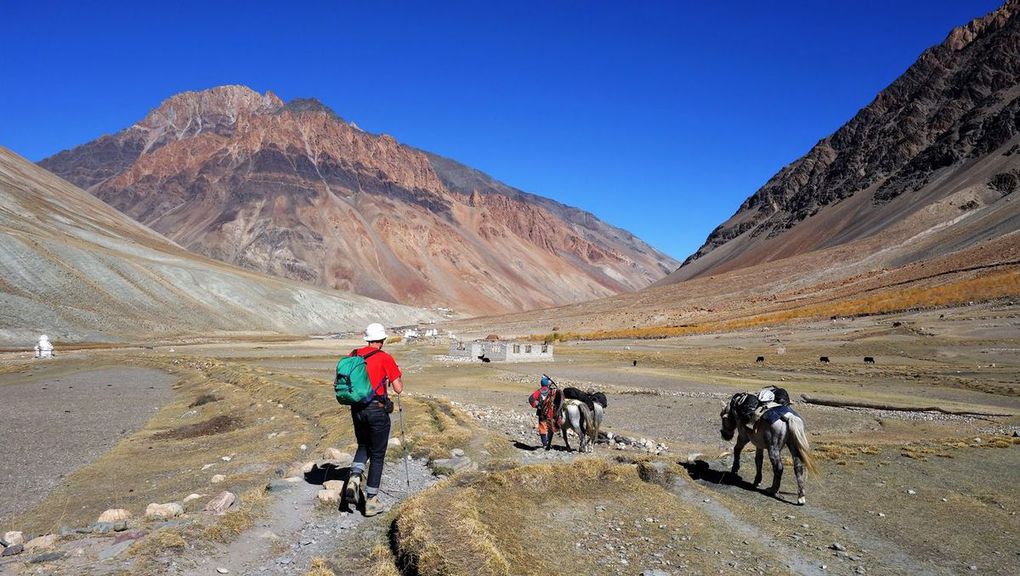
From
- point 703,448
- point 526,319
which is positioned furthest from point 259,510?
point 526,319

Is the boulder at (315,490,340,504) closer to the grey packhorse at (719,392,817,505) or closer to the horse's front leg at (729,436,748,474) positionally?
the grey packhorse at (719,392,817,505)

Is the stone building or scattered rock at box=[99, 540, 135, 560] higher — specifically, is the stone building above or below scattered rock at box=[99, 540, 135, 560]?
above

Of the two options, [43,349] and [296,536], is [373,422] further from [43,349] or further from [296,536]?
[43,349]

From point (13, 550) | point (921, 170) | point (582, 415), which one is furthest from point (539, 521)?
point (921, 170)

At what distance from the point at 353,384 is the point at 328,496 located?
2.03 m

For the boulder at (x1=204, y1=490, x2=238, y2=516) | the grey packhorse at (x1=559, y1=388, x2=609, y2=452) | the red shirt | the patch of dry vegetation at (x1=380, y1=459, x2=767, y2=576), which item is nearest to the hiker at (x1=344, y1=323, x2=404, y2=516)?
the red shirt

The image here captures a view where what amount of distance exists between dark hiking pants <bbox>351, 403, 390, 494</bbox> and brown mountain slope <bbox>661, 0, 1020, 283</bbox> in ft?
340

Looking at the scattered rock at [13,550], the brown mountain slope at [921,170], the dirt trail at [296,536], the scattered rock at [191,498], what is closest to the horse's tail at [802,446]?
the dirt trail at [296,536]

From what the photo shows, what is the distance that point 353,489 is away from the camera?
858 cm

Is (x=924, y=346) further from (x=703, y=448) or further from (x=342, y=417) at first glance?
(x=342, y=417)

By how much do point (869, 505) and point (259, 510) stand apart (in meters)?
10.0

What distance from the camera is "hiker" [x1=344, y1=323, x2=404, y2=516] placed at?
8.47 meters

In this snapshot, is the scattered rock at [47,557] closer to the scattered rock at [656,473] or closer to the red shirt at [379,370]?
the red shirt at [379,370]

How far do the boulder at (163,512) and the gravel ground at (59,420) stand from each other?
4266mm
